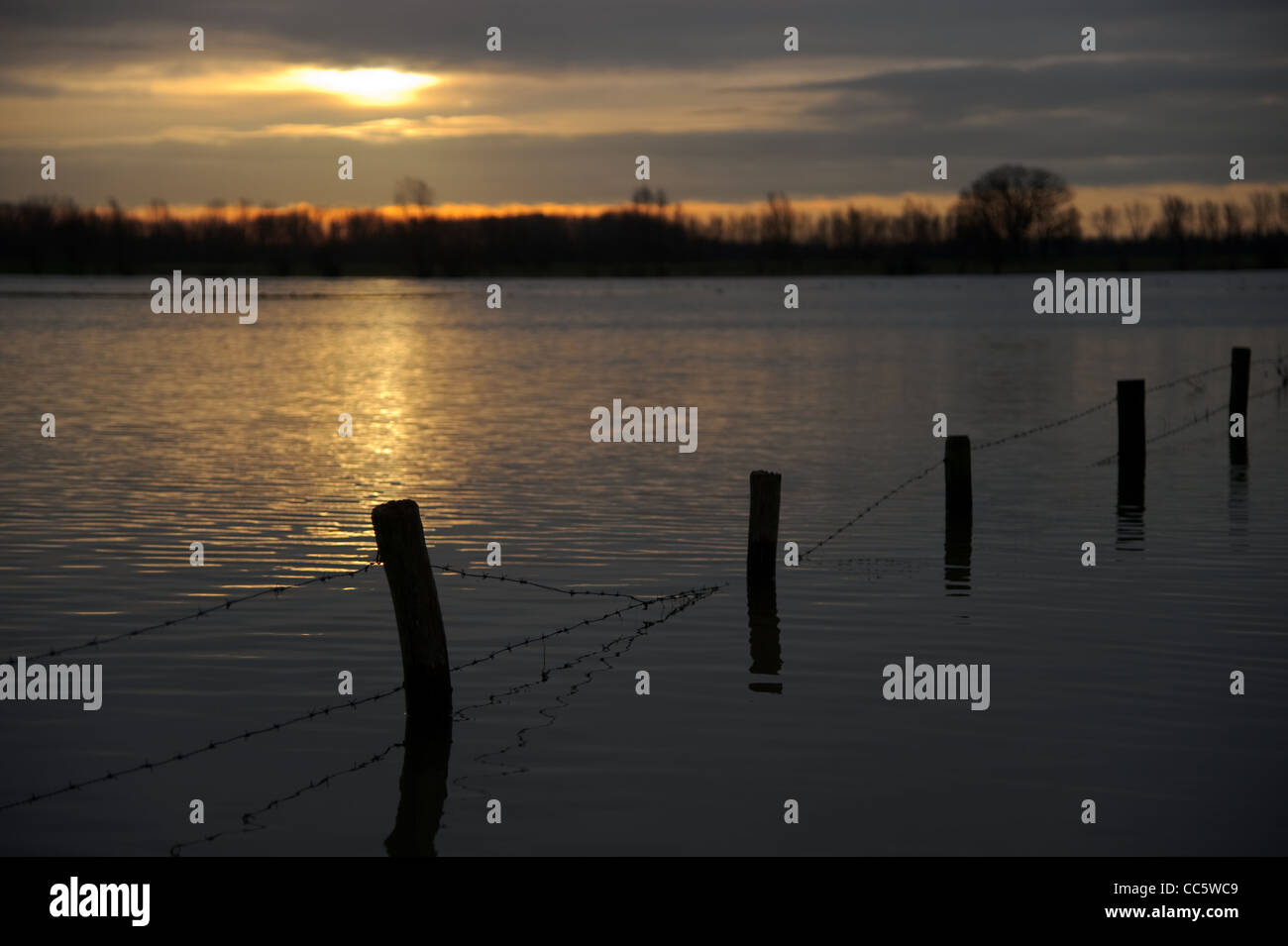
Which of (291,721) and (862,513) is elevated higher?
(862,513)

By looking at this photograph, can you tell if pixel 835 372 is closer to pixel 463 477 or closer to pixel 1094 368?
pixel 1094 368

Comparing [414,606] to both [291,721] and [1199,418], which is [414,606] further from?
[1199,418]

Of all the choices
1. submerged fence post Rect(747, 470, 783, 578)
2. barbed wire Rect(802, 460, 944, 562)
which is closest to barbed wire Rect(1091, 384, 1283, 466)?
barbed wire Rect(802, 460, 944, 562)

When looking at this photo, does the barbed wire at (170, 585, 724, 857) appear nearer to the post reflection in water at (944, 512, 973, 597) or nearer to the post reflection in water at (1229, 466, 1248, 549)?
the post reflection in water at (944, 512, 973, 597)

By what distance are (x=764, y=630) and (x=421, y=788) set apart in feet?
18.2

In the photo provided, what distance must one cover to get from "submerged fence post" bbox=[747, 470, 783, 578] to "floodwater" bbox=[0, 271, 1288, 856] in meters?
0.49

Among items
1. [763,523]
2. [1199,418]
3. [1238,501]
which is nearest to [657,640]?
[763,523]

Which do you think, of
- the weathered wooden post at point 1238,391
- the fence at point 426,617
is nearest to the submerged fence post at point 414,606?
the fence at point 426,617

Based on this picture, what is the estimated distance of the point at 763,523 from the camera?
17.2 metres

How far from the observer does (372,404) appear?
1897 inches

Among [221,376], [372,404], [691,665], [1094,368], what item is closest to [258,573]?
[691,665]

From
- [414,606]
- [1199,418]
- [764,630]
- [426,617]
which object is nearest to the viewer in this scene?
[414,606]
